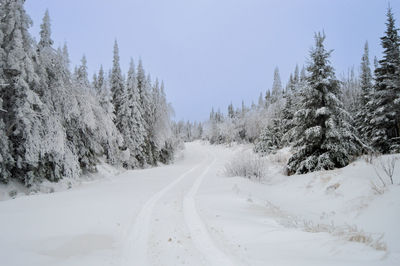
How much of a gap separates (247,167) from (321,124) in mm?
5231

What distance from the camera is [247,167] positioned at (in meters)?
14.0

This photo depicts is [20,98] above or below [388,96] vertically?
below

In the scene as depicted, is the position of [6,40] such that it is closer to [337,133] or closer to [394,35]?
[337,133]

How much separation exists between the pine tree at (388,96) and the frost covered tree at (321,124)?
581cm

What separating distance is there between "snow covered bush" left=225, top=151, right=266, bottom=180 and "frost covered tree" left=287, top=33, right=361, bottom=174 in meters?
2.17

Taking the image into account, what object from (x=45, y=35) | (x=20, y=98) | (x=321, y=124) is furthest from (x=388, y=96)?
(x=45, y=35)

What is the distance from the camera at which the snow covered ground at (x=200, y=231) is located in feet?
10.8

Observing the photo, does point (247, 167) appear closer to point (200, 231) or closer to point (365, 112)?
point (200, 231)

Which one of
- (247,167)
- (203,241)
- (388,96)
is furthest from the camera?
(388,96)

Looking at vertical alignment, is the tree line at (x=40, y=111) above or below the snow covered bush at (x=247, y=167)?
above

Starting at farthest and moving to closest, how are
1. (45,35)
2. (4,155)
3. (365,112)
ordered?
(365,112) < (45,35) < (4,155)

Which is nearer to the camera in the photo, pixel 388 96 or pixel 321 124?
pixel 321 124

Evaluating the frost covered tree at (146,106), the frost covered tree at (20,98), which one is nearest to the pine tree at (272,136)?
the frost covered tree at (146,106)

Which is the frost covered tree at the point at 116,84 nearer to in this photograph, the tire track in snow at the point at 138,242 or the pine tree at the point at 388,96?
the tire track in snow at the point at 138,242
